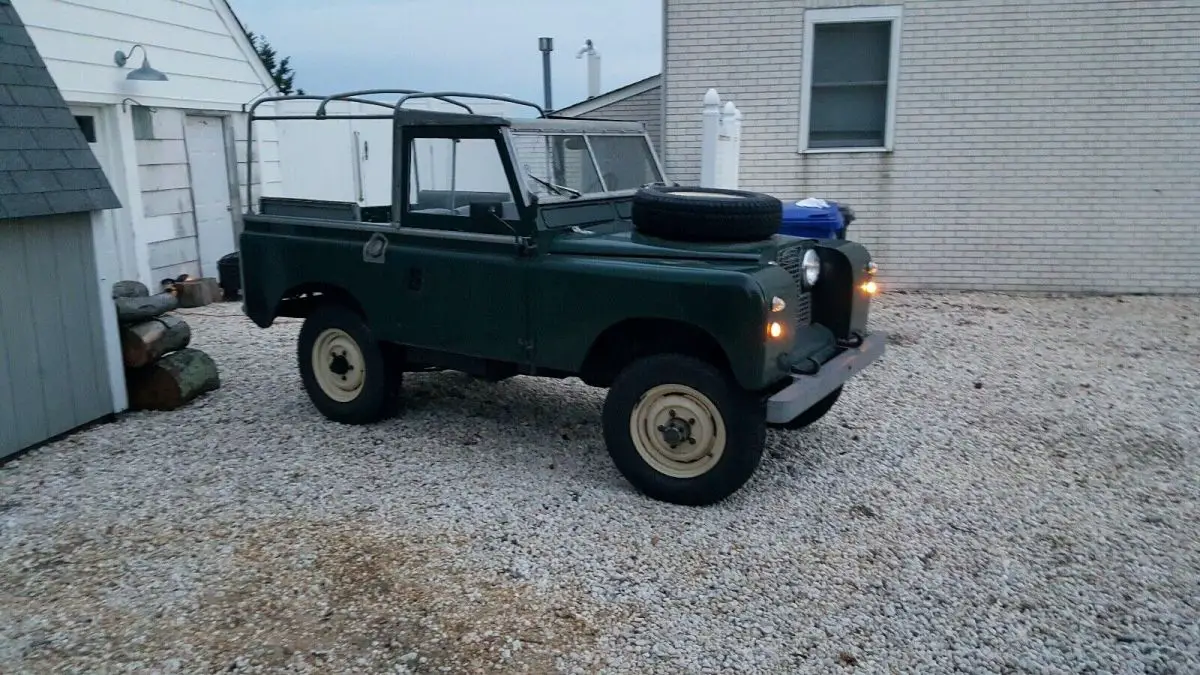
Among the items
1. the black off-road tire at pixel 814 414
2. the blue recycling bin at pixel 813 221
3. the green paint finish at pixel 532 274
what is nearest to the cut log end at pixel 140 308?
the green paint finish at pixel 532 274

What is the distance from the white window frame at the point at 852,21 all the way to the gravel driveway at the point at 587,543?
14.7ft

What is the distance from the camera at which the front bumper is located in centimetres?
453

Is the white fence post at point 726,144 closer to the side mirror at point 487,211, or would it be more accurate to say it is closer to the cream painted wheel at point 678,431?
the side mirror at point 487,211

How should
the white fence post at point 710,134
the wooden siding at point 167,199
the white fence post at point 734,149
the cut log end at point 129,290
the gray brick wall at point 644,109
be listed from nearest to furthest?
the cut log end at point 129,290 → the wooden siding at point 167,199 → the white fence post at point 710,134 → the white fence post at point 734,149 → the gray brick wall at point 644,109

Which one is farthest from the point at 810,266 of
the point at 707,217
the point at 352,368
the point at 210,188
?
the point at 210,188

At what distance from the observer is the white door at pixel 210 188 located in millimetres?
10695

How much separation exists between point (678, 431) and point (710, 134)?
19.6ft

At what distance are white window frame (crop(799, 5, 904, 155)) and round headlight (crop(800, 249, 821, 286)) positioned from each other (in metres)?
6.01

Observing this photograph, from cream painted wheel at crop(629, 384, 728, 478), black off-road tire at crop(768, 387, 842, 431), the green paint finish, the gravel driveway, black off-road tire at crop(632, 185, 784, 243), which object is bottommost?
the gravel driveway

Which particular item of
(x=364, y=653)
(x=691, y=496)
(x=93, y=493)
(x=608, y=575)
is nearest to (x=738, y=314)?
(x=691, y=496)

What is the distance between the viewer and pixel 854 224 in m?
10.8

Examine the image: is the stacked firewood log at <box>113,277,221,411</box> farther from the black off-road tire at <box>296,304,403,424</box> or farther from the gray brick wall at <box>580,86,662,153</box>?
the gray brick wall at <box>580,86,662,153</box>

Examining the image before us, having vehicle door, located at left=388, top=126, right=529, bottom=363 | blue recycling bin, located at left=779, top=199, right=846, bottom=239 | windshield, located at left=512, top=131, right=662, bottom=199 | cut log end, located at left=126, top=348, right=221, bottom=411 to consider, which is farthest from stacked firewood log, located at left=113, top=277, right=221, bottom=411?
blue recycling bin, located at left=779, top=199, right=846, bottom=239

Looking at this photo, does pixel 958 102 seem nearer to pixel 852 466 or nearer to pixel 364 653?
pixel 852 466
